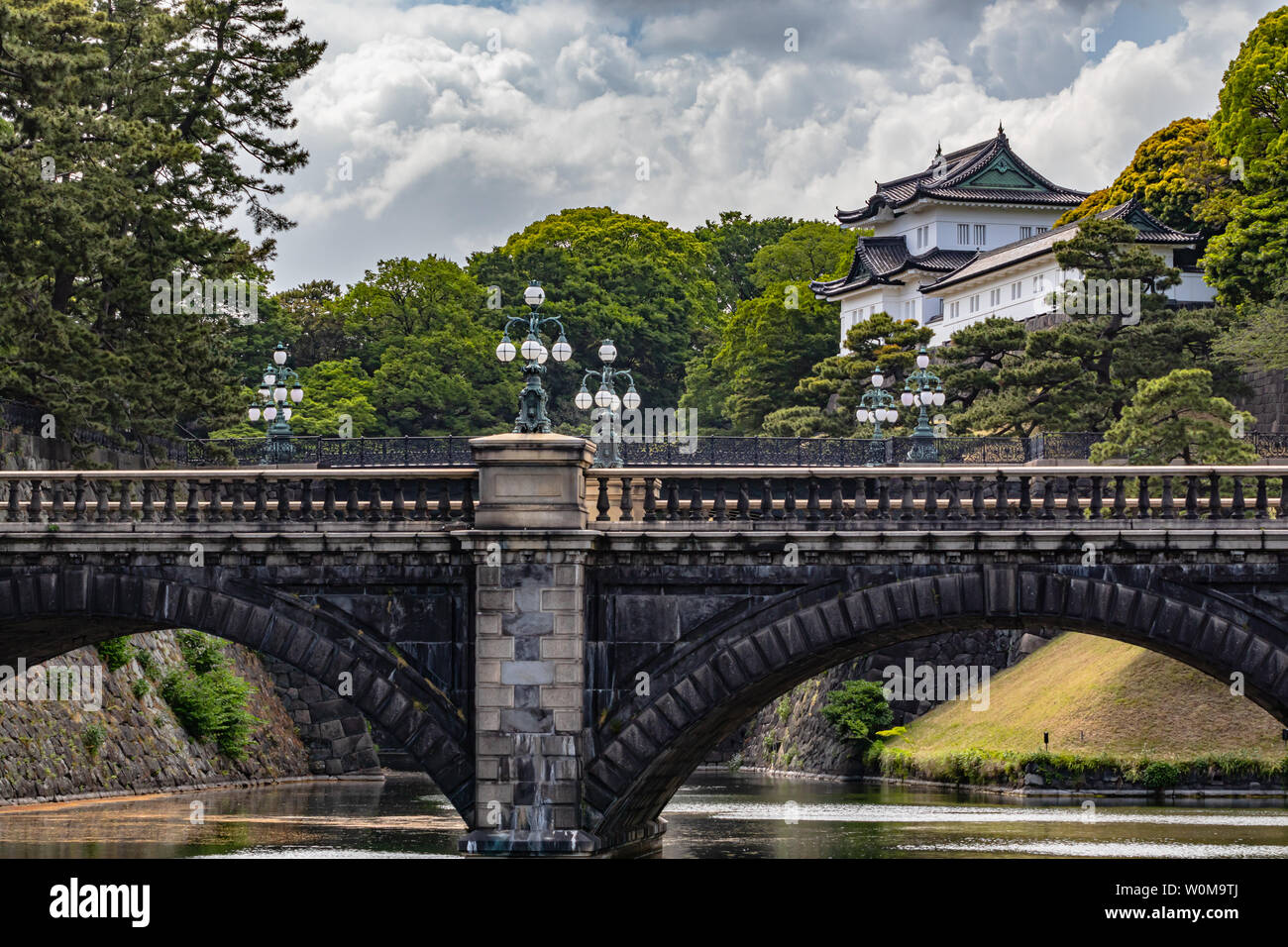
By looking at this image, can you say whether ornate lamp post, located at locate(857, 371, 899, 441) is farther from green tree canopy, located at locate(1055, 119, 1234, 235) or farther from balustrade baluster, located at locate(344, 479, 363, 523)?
balustrade baluster, located at locate(344, 479, 363, 523)

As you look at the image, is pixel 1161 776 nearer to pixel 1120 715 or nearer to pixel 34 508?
pixel 1120 715

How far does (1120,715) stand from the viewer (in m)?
52.4

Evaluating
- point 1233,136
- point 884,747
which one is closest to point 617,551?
point 884,747

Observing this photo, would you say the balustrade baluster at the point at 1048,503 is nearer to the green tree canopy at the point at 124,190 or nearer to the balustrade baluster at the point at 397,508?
the balustrade baluster at the point at 397,508

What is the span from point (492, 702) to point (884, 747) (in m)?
35.5

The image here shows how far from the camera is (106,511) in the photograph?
102 feet

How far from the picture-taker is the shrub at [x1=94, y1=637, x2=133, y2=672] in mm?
48906

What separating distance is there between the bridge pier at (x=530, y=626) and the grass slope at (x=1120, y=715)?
993 inches

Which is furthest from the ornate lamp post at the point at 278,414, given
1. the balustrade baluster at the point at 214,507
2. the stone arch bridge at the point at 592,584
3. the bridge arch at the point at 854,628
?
the bridge arch at the point at 854,628

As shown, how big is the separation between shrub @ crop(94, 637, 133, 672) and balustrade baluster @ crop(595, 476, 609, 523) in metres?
22.1

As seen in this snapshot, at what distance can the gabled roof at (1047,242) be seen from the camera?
77.4 meters

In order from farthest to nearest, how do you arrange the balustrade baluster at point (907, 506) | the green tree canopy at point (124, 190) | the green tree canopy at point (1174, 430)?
the green tree canopy at point (1174, 430) < the green tree canopy at point (124, 190) < the balustrade baluster at point (907, 506)

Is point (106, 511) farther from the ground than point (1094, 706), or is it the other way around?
point (106, 511)
